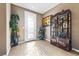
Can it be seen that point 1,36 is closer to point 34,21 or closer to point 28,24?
point 28,24

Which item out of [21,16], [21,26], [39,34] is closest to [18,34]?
[21,26]

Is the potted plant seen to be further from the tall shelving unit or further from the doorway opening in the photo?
the tall shelving unit

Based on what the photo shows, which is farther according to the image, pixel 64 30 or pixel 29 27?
pixel 29 27

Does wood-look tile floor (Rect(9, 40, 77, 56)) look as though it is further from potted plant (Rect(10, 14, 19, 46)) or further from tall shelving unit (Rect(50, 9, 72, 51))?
potted plant (Rect(10, 14, 19, 46))

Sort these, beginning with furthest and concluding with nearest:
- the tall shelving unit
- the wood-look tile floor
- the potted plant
→ the potted plant
the tall shelving unit
the wood-look tile floor

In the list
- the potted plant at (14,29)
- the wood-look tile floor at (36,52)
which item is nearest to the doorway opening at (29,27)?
the potted plant at (14,29)

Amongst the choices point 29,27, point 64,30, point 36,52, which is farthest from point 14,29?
point 64,30

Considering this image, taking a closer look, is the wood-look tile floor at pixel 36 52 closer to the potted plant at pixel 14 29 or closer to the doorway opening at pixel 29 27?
the potted plant at pixel 14 29

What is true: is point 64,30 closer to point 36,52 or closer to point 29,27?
point 36,52

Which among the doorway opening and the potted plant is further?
the doorway opening

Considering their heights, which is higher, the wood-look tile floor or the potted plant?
the potted plant

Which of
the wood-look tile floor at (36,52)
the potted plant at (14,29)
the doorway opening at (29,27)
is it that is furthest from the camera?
the doorway opening at (29,27)

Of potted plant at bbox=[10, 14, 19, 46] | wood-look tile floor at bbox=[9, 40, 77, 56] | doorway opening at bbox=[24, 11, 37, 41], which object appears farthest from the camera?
doorway opening at bbox=[24, 11, 37, 41]

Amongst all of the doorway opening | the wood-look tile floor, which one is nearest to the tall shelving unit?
the wood-look tile floor
